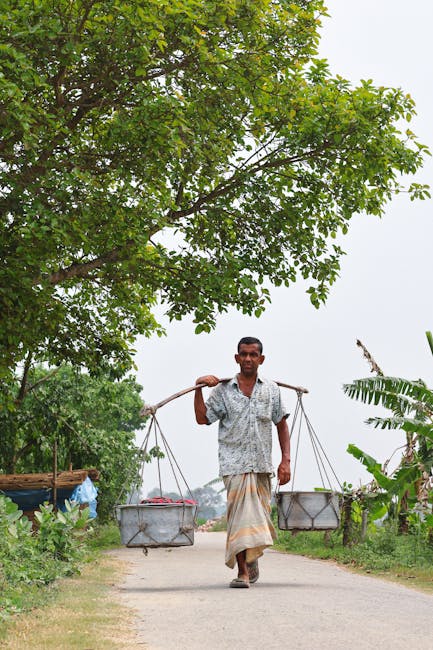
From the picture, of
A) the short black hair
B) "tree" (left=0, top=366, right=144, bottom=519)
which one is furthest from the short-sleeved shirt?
"tree" (left=0, top=366, right=144, bottom=519)

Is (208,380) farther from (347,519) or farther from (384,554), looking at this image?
(347,519)

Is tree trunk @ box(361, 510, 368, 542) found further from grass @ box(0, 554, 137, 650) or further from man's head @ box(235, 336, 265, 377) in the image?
grass @ box(0, 554, 137, 650)

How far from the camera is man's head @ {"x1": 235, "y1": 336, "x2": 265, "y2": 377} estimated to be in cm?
941

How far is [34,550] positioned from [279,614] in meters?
4.13

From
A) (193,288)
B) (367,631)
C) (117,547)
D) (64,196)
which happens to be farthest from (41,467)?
(367,631)

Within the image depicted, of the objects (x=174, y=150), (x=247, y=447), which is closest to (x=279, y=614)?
(x=247, y=447)

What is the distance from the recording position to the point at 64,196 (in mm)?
13430

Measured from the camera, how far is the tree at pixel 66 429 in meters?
23.8

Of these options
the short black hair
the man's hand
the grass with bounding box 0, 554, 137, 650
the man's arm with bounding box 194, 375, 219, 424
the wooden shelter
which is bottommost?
the grass with bounding box 0, 554, 137, 650

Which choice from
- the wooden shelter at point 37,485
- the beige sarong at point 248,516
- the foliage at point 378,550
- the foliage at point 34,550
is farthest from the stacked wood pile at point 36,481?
the beige sarong at point 248,516

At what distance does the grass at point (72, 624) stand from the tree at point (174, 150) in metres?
5.84

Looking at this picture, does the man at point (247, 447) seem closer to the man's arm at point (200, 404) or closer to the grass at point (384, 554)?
the man's arm at point (200, 404)

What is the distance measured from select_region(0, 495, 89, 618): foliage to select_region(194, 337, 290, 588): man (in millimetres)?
1836

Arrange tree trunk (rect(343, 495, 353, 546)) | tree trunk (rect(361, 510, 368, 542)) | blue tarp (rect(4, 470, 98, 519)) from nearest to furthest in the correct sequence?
tree trunk (rect(343, 495, 353, 546)) < tree trunk (rect(361, 510, 368, 542)) < blue tarp (rect(4, 470, 98, 519))
